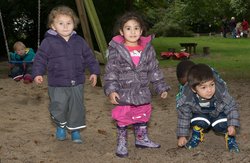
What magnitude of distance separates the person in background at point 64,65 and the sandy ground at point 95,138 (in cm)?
38

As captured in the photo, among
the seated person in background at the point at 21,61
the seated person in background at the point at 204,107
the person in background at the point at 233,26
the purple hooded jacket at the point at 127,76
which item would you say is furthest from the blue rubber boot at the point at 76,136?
the person in background at the point at 233,26

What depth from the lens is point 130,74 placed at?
473 centimetres

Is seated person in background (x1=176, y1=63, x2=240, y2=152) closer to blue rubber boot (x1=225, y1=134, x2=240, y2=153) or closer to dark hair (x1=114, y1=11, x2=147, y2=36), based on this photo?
blue rubber boot (x1=225, y1=134, x2=240, y2=153)

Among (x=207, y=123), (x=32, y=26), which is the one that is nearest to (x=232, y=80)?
(x=207, y=123)

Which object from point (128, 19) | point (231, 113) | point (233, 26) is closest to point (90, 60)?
point (128, 19)

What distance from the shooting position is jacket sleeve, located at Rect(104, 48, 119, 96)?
4641mm

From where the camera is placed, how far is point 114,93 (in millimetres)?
4590

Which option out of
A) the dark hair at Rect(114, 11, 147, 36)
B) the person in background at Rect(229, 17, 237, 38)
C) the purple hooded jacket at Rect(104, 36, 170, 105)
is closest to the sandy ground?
the purple hooded jacket at Rect(104, 36, 170, 105)

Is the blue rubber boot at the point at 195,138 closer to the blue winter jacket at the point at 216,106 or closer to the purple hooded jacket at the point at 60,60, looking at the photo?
the blue winter jacket at the point at 216,106

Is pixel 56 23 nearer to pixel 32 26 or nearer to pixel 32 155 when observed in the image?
pixel 32 155

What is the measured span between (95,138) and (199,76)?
1.64 m

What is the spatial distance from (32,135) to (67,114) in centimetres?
65

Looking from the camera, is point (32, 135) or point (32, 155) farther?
point (32, 135)

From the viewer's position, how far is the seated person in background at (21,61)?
1059cm
